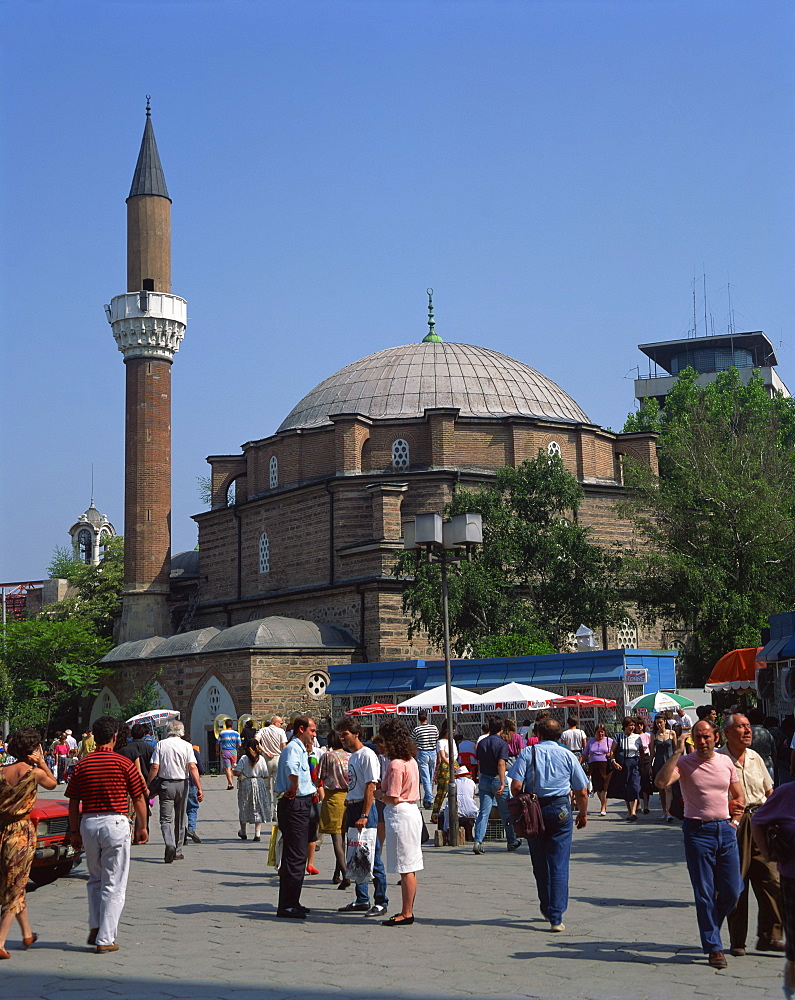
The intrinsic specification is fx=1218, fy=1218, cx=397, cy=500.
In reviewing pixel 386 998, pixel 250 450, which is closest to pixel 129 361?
pixel 250 450

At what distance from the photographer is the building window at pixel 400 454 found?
34969 mm

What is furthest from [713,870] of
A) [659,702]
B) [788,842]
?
[659,702]

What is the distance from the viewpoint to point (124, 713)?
33469 mm

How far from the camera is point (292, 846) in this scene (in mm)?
8352

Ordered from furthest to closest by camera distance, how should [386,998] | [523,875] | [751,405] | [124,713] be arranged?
[751,405] → [124,713] → [523,875] → [386,998]

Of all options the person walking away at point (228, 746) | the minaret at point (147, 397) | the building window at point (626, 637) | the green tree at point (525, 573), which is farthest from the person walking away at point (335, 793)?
the minaret at point (147, 397)

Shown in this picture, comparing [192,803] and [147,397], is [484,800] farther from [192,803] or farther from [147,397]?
[147,397]

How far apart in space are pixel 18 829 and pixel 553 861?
3.25 metres

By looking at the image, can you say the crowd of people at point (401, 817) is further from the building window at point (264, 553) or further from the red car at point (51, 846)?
the building window at point (264, 553)

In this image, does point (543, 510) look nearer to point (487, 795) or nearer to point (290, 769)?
point (487, 795)

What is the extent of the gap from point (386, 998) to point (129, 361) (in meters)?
33.3

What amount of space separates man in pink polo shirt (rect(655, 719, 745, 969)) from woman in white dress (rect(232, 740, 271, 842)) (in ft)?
22.7

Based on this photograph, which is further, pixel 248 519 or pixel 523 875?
pixel 248 519

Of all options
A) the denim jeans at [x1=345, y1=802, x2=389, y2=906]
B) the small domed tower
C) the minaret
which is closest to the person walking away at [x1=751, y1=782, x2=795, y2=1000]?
the denim jeans at [x1=345, y1=802, x2=389, y2=906]
